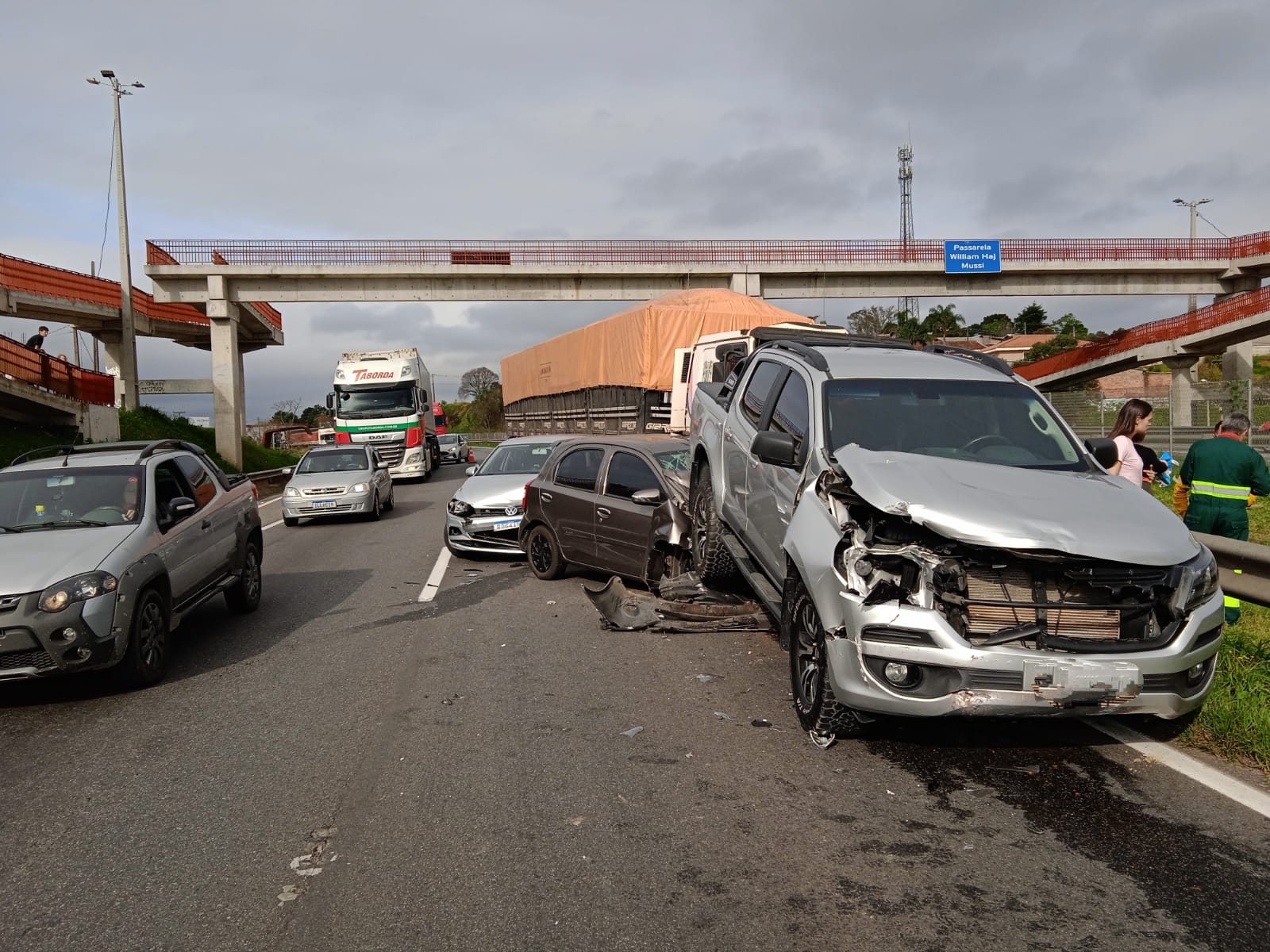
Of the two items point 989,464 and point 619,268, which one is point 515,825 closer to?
point 989,464

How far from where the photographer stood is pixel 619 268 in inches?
1261

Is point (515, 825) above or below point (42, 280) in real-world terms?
below

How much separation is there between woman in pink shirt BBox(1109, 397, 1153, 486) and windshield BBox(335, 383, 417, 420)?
77.6 ft

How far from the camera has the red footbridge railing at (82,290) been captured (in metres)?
27.5

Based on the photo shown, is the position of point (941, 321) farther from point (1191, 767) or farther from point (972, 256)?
point (1191, 767)

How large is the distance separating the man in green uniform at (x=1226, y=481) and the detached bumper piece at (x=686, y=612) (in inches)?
132

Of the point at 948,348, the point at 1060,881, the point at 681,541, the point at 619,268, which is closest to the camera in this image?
the point at 1060,881

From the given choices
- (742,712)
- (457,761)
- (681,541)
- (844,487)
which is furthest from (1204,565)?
(681,541)

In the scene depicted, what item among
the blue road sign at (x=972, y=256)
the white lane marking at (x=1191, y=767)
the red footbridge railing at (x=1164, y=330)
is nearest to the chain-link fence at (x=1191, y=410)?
the red footbridge railing at (x=1164, y=330)

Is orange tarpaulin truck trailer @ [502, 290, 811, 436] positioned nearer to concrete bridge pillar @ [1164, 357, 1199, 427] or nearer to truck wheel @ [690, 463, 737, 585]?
truck wheel @ [690, 463, 737, 585]

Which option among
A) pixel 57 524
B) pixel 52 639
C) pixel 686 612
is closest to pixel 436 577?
pixel 686 612

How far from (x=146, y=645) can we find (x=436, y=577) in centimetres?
476

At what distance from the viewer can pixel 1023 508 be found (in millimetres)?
4582

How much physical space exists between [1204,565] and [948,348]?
10.2 feet
